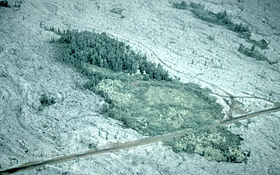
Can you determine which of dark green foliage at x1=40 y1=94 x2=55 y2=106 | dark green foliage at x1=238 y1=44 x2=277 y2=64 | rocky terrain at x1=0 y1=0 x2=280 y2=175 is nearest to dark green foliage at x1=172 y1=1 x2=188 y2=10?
rocky terrain at x1=0 y1=0 x2=280 y2=175

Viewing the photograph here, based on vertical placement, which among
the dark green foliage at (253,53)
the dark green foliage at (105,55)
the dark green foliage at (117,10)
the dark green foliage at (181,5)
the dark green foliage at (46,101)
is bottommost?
the dark green foliage at (46,101)

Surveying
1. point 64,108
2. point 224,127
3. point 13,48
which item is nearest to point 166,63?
point 224,127

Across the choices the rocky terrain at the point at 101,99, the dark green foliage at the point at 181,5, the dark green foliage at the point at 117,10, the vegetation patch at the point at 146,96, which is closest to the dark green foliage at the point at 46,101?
the rocky terrain at the point at 101,99

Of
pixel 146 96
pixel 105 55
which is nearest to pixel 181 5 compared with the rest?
pixel 105 55

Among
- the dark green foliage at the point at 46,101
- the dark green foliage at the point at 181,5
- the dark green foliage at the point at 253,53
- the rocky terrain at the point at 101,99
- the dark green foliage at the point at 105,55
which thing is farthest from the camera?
the dark green foliage at the point at 181,5

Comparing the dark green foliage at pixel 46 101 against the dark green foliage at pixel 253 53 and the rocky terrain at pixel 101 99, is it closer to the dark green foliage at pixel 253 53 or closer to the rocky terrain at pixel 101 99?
the rocky terrain at pixel 101 99

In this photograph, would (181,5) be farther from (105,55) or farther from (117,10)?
(105,55)

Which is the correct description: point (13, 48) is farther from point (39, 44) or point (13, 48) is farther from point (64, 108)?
point (64, 108)
